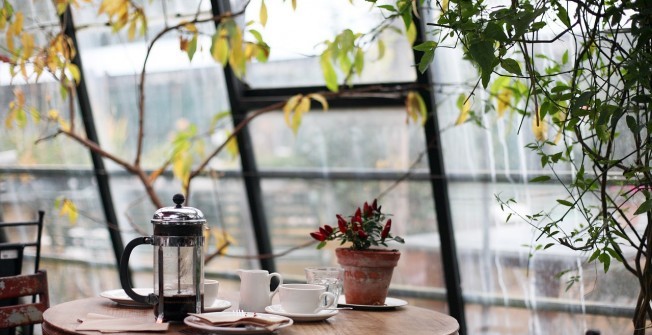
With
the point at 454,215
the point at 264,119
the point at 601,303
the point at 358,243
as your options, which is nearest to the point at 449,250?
the point at 454,215

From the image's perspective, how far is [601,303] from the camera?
3701 millimetres

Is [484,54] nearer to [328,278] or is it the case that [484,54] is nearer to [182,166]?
[328,278]

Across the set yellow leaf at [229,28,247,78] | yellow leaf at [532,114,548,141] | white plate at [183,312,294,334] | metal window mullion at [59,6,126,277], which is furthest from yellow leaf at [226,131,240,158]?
white plate at [183,312,294,334]

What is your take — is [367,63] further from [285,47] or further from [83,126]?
[83,126]

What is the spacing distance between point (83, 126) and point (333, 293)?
297 cm

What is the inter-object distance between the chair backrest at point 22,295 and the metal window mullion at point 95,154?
210 cm

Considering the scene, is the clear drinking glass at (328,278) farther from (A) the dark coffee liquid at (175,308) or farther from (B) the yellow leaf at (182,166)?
(B) the yellow leaf at (182,166)

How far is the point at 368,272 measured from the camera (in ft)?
8.83

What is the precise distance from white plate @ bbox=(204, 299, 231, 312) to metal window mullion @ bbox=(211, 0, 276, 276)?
2026mm

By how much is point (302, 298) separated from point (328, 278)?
0.14 meters

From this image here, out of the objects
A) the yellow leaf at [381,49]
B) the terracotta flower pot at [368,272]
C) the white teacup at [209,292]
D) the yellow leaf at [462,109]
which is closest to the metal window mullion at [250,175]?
the yellow leaf at [381,49]

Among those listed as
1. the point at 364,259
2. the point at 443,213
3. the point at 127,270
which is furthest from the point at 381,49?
the point at 127,270

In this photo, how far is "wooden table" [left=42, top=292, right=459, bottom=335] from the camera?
2.29 m

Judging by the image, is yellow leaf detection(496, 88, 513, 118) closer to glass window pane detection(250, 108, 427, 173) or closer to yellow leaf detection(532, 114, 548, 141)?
yellow leaf detection(532, 114, 548, 141)
